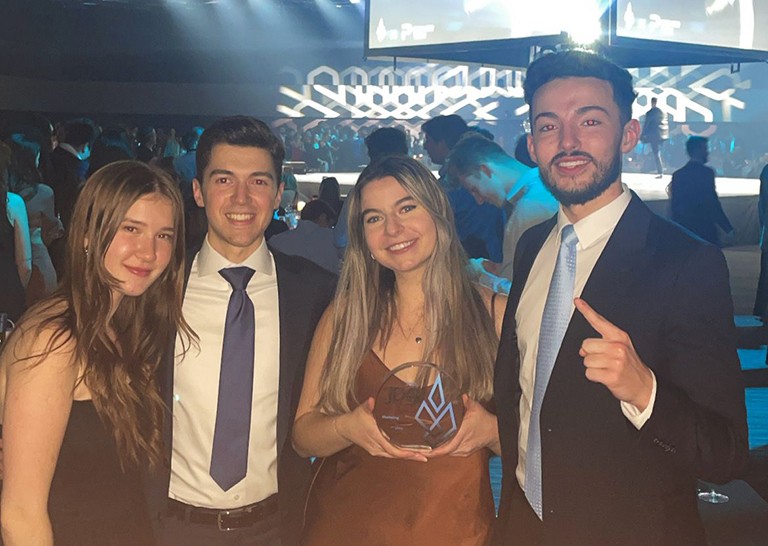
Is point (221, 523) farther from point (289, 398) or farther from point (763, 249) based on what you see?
point (763, 249)

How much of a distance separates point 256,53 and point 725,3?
11.6m

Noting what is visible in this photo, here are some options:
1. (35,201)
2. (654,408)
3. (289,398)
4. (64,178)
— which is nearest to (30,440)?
(289,398)

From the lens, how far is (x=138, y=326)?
7.45 feet

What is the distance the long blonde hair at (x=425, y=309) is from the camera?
7.29ft

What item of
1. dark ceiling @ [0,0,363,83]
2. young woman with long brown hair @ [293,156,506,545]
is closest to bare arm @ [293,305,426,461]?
young woman with long brown hair @ [293,156,506,545]

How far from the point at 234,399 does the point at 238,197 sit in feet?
1.77

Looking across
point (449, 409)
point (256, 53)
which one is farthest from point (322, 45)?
point (449, 409)

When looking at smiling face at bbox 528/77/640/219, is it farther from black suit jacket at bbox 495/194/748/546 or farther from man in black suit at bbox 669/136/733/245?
man in black suit at bbox 669/136/733/245

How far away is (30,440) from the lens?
6.13ft

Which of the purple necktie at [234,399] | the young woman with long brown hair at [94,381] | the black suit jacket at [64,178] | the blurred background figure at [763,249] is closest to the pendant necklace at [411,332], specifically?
the purple necktie at [234,399]

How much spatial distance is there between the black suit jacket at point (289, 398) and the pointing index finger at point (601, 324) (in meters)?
0.91

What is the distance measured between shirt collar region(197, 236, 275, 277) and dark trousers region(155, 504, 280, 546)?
0.66m

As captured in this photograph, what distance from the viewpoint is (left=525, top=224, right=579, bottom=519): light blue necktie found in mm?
1919

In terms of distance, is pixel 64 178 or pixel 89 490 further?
pixel 64 178
